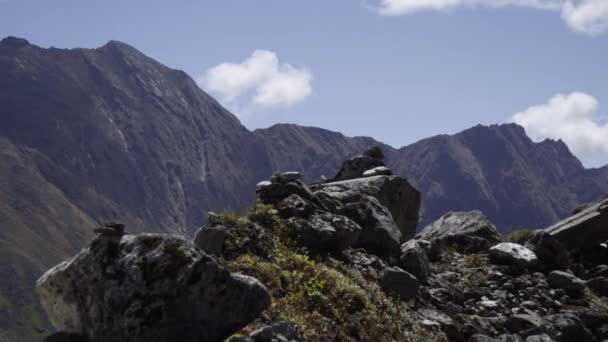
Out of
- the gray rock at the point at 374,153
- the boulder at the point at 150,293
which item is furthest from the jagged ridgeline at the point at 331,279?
the gray rock at the point at 374,153

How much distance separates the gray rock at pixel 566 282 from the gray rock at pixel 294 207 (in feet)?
32.8

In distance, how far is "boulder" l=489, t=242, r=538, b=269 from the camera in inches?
1038

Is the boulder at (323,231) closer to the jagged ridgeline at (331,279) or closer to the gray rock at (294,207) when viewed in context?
the jagged ridgeline at (331,279)

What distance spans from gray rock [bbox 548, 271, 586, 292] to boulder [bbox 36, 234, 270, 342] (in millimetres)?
15161

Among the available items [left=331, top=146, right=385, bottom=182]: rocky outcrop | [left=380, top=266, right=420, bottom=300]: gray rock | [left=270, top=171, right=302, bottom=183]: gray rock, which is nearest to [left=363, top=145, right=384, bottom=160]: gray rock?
[left=331, top=146, right=385, bottom=182]: rocky outcrop

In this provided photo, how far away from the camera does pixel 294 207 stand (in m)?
20.9

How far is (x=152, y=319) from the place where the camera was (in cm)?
1167

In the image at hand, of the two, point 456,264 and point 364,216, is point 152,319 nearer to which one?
point 364,216

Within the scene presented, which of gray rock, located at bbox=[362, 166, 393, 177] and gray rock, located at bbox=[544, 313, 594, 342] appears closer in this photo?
gray rock, located at bbox=[544, 313, 594, 342]

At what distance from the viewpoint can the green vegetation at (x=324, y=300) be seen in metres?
14.1

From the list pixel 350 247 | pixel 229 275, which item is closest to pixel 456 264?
pixel 350 247

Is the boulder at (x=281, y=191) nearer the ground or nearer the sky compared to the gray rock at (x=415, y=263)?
nearer the sky

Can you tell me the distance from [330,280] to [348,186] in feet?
40.0

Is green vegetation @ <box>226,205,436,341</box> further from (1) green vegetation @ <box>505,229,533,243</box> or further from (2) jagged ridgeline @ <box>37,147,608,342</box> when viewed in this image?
(1) green vegetation @ <box>505,229,533,243</box>
